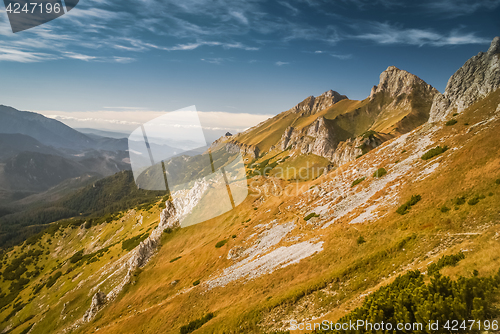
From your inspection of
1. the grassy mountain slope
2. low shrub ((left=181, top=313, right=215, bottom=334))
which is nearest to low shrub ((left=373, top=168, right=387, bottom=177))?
the grassy mountain slope

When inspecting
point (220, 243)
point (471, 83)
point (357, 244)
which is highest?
point (471, 83)

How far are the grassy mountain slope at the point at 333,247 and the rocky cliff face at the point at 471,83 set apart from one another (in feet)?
35.3

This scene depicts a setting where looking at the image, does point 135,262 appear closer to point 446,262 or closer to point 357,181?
point 357,181

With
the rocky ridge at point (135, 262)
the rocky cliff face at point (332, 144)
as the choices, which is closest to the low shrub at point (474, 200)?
the rocky ridge at point (135, 262)

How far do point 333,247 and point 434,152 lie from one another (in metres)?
23.9

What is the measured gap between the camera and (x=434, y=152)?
1273 inches

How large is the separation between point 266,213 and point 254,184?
1073 inches

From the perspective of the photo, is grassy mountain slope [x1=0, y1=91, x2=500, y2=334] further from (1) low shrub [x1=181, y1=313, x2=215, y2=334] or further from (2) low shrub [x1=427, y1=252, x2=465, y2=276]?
(2) low shrub [x1=427, y1=252, x2=465, y2=276]

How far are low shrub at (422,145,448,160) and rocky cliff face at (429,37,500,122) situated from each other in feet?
64.9

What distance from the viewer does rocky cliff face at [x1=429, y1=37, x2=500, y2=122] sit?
1774 inches

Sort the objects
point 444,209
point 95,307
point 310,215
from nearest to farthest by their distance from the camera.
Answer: point 444,209 → point 310,215 → point 95,307

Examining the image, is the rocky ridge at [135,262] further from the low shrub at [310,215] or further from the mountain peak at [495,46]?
the mountain peak at [495,46]

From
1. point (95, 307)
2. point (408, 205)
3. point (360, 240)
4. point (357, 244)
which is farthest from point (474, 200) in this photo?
point (95, 307)

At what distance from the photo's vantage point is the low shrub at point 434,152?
1248 inches
